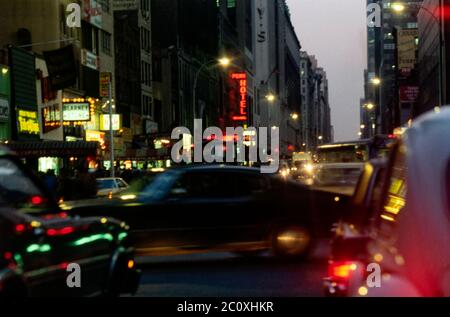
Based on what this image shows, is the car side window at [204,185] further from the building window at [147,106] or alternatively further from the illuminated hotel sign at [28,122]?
the building window at [147,106]

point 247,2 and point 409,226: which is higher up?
point 247,2

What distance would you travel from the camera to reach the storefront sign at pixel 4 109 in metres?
41.3

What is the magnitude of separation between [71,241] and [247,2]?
141321 millimetres

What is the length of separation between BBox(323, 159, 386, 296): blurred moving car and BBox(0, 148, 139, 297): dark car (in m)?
1.77

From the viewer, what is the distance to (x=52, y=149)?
3838 centimetres

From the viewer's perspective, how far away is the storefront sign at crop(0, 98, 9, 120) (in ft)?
136

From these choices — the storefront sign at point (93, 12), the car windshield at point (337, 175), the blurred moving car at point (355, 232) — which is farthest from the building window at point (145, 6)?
the blurred moving car at point (355, 232)

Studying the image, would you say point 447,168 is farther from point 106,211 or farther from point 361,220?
point 106,211

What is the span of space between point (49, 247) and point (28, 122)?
3935 cm

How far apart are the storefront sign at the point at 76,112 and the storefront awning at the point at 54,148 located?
7057mm

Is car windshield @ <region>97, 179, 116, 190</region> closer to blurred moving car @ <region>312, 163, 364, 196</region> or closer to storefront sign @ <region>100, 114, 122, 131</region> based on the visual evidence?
blurred moving car @ <region>312, 163, 364, 196</region>

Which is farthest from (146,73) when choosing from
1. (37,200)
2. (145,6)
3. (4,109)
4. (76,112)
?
(37,200)
